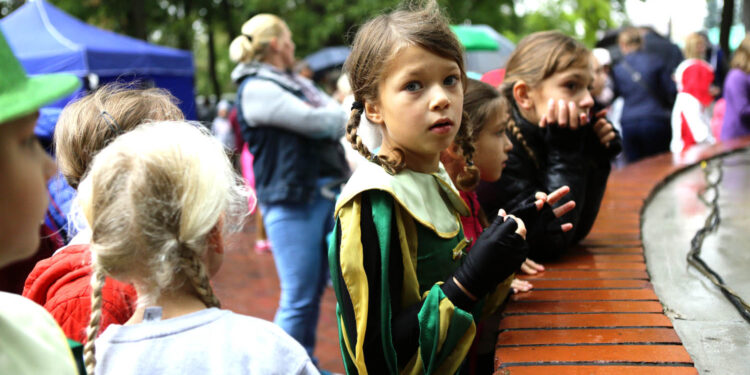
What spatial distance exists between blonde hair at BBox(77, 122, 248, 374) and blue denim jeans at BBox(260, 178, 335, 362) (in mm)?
2414

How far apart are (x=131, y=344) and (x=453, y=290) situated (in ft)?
2.62

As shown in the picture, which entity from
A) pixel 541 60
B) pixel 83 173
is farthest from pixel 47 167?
pixel 541 60

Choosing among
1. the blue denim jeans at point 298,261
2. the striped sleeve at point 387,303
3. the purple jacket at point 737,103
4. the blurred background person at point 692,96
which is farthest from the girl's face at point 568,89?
the blurred background person at point 692,96

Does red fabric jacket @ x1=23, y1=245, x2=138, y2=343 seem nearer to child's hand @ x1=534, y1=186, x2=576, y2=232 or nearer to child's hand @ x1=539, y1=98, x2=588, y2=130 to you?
child's hand @ x1=534, y1=186, x2=576, y2=232

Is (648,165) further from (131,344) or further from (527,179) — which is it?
(131,344)

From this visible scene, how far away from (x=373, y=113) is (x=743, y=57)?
6.15m

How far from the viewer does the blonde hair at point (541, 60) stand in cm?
283

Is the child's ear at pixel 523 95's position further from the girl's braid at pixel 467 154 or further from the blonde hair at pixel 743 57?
the blonde hair at pixel 743 57

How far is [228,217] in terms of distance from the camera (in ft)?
5.12

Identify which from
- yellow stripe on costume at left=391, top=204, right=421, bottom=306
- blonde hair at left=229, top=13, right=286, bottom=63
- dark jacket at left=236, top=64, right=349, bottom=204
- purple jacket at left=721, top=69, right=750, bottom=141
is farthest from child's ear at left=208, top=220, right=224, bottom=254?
purple jacket at left=721, top=69, right=750, bottom=141

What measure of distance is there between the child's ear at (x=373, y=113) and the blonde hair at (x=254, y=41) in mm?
2233

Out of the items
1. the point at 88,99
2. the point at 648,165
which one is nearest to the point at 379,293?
the point at 88,99

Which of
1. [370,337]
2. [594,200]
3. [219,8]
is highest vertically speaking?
[370,337]

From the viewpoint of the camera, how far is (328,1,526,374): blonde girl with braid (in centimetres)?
179
